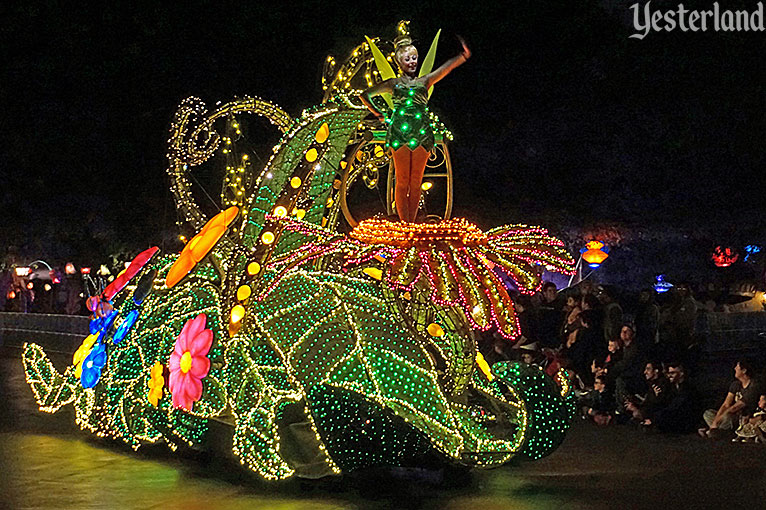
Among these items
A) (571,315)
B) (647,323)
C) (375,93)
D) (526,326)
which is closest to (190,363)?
(375,93)

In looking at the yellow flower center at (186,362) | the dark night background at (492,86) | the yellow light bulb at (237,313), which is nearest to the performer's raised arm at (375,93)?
the yellow light bulb at (237,313)

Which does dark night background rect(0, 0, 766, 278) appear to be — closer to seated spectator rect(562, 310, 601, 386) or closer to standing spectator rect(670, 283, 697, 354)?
standing spectator rect(670, 283, 697, 354)

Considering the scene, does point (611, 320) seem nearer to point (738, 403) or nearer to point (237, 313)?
point (738, 403)

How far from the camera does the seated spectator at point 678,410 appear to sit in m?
11.3

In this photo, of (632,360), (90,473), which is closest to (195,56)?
(632,360)

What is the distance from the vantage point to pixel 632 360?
12.3m

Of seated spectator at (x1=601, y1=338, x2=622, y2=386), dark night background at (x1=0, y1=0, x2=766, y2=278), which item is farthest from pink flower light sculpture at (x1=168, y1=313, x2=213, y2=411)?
dark night background at (x1=0, y1=0, x2=766, y2=278)

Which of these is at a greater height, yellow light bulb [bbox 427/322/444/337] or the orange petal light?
the orange petal light

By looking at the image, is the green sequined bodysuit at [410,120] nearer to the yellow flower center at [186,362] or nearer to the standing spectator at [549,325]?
the yellow flower center at [186,362]

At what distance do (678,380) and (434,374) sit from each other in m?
4.20

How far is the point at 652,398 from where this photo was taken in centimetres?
1168

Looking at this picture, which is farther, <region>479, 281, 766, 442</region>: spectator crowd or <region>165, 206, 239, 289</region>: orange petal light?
<region>479, 281, 766, 442</region>: spectator crowd

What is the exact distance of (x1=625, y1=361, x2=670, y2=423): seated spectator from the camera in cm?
1159

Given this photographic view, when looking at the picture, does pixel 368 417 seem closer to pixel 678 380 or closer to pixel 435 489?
pixel 435 489
